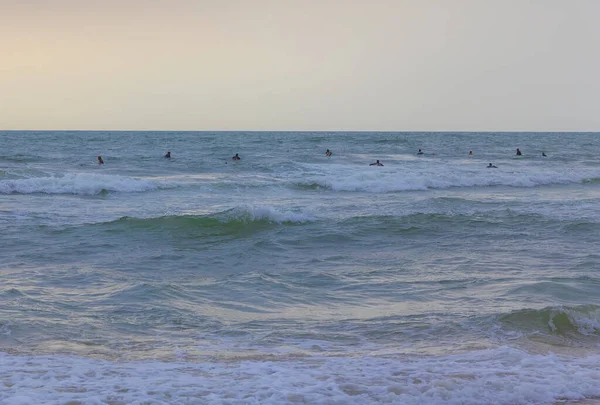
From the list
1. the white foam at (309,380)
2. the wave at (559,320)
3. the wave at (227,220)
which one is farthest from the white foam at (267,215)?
the white foam at (309,380)

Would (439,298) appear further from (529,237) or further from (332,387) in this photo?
(529,237)

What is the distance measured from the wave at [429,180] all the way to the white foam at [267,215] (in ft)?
30.1

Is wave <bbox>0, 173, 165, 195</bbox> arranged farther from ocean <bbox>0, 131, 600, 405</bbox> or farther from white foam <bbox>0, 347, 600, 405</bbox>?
white foam <bbox>0, 347, 600, 405</bbox>

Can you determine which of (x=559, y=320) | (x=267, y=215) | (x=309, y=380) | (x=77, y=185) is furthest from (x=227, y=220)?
(x=309, y=380)

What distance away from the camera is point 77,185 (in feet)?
73.2

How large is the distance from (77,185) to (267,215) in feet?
32.9

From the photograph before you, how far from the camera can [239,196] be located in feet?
72.3

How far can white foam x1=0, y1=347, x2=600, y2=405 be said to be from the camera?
4.67 m

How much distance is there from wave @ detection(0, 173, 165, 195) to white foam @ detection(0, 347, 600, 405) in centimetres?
1733

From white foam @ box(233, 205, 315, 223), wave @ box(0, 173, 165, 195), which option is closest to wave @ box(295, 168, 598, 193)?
wave @ box(0, 173, 165, 195)

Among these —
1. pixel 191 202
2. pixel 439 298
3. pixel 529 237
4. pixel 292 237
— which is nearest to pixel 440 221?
pixel 529 237

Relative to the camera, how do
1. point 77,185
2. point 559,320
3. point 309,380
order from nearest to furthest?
point 309,380 < point 559,320 < point 77,185

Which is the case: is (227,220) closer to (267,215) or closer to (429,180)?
(267,215)

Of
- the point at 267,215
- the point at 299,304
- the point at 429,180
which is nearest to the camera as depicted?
the point at 299,304
